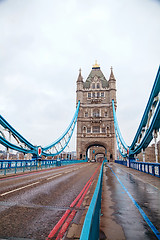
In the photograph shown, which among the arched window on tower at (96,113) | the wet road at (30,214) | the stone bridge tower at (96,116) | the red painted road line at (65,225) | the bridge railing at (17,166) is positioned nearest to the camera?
the red painted road line at (65,225)

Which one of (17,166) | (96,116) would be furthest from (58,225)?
(96,116)

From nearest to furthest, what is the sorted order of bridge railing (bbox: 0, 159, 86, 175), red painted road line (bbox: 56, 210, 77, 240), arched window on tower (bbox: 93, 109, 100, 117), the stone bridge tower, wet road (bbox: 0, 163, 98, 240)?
red painted road line (bbox: 56, 210, 77, 240)
wet road (bbox: 0, 163, 98, 240)
bridge railing (bbox: 0, 159, 86, 175)
the stone bridge tower
arched window on tower (bbox: 93, 109, 100, 117)

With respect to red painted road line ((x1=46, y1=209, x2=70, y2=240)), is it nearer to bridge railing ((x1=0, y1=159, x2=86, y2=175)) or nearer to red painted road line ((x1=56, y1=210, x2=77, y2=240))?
red painted road line ((x1=56, y1=210, x2=77, y2=240))

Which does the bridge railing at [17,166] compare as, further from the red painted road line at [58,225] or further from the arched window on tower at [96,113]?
the arched window on tower at [96,113]

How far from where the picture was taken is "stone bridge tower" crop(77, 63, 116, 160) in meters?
54.5

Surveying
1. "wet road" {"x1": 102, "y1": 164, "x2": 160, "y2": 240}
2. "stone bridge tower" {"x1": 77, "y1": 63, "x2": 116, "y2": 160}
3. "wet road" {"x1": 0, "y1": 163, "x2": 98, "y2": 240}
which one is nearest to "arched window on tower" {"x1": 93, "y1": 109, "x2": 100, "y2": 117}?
"stone bridge tower" {"x1": 77, "y1": 63, "x2": 116, "y2": 160}

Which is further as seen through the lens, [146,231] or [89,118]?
[89,118]

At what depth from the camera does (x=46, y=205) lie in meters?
5.49

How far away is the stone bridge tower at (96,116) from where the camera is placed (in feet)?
179

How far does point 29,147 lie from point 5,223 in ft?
75.2

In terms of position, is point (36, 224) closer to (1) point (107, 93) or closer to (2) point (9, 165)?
(2) point (9, 165)

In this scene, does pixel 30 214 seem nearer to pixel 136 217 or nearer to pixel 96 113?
pixel 136 217

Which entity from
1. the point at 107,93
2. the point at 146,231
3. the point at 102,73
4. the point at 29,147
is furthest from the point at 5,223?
the point at 102,73

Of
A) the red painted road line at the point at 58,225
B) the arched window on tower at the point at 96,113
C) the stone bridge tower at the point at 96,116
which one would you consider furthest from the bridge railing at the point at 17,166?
the arched window on tower at the point at 96,113
